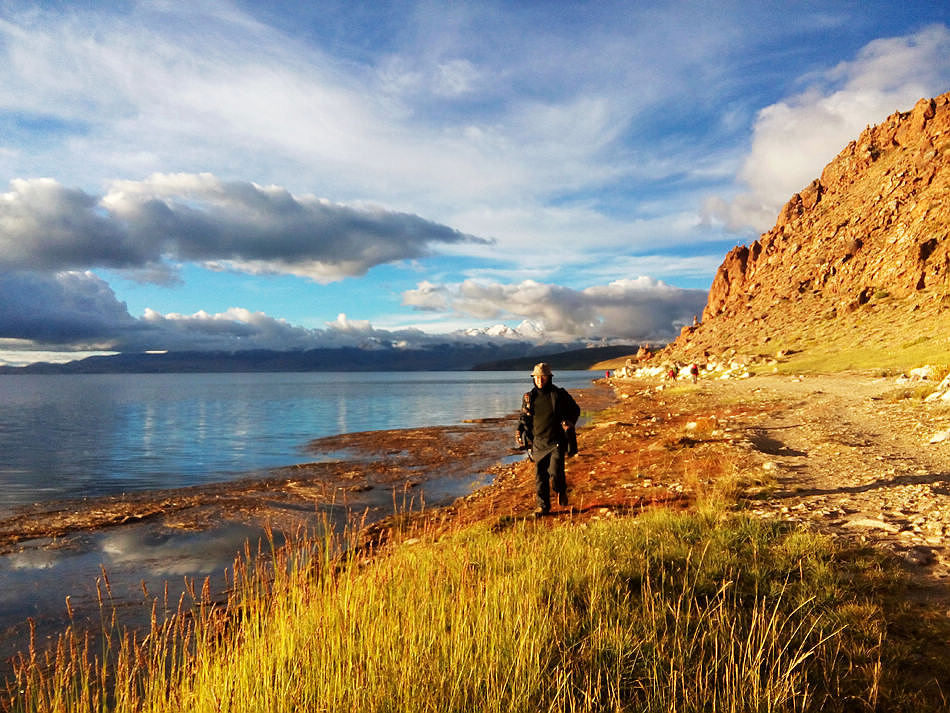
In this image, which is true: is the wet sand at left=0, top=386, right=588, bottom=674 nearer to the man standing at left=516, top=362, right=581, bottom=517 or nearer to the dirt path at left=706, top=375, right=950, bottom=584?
the man standing at left=516, top=362, right=581, bottom=517

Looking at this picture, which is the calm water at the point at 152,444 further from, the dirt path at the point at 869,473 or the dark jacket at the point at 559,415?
the dirt path at the point at 869,473

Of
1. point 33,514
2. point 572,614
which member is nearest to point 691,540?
point 572,614

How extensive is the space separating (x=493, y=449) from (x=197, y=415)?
3979 centimetres

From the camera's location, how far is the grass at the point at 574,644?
3545 millimetres

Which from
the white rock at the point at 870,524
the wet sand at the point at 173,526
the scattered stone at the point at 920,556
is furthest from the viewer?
the wet sand at the point at 173,526

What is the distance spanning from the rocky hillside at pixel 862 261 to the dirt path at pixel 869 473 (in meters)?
25.7

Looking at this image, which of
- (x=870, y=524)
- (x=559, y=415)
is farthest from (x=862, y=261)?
(x=559, y=415)

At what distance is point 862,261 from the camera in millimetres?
80938

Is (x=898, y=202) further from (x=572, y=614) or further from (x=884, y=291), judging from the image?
(x=572, y=614)

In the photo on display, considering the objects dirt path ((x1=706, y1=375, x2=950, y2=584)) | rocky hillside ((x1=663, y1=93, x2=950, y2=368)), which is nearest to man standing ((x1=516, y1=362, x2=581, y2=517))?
dirt path ((x1=706, y1=375, x2=950, y2=584))

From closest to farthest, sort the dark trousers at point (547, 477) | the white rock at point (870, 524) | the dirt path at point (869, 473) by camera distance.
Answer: the dirt path at point (869, 473)
the white rock at point (870, 524)
the dark trousers at point (547, 477)

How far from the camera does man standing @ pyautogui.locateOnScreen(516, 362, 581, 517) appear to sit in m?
10.4

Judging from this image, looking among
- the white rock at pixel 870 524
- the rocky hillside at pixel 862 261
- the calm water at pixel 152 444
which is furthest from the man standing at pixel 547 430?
the rocky hillside at pixel 862 261

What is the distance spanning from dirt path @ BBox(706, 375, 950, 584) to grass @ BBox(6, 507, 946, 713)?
62.4 inches
